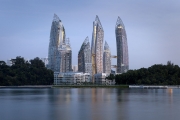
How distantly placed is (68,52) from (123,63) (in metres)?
27.3

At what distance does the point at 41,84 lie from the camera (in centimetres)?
11856

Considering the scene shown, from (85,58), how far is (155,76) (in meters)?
73.4

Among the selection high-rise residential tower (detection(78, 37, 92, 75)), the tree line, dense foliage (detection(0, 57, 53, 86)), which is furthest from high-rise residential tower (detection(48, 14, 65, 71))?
the tree line

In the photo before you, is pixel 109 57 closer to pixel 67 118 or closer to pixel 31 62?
pixel 31 62

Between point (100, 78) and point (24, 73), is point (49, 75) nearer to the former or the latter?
point (24, 73)

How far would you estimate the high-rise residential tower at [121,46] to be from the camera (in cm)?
16262

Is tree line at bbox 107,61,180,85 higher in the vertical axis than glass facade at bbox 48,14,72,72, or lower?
lower

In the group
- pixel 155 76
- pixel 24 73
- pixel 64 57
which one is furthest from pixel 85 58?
pixel 155 76

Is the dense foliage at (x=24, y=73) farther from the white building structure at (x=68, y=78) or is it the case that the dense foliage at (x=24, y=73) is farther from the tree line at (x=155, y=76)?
the tree line at (x=155, y=76)

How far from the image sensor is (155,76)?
89750mm

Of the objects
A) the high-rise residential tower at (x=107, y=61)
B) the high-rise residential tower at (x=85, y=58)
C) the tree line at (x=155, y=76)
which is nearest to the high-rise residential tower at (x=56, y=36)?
the high-rise residential tower at (x=85, y=58)

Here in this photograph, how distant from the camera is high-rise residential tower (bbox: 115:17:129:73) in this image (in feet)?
534

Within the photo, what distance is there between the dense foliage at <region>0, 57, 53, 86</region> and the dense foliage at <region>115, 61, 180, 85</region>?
3322cm

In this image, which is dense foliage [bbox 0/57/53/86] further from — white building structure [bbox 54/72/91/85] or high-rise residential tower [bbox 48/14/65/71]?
high-rise residential tower [bbox 48/14/65/71]
